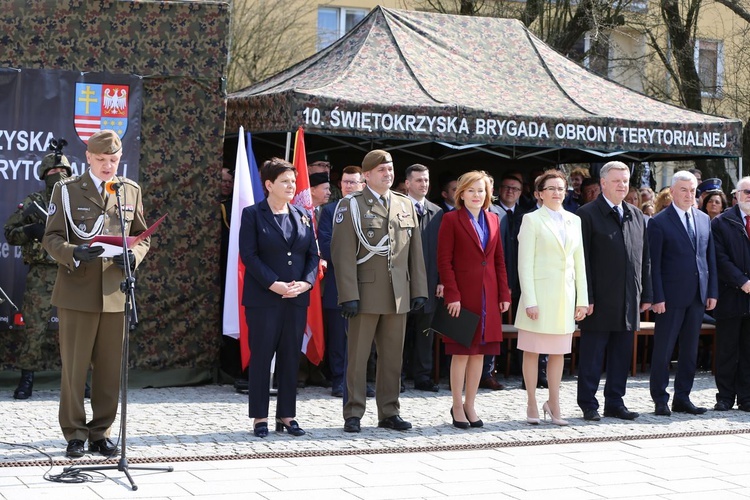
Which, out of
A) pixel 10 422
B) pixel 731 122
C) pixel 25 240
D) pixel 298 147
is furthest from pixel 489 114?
pixel 10 422

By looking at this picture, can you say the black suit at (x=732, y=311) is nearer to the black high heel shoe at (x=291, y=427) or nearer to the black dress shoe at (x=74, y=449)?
the black high heel shoe at (x=291, y=427)

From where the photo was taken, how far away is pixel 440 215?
9.60 metres

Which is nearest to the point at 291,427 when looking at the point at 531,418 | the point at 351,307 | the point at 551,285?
the point at 351,307

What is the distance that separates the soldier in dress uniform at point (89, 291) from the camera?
21.7 ft

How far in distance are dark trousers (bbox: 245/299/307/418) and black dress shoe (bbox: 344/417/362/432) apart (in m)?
0.38

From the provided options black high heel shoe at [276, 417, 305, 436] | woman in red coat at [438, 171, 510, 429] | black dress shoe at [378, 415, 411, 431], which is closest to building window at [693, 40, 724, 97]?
woman in red coat at [438, 171, 510, 429]

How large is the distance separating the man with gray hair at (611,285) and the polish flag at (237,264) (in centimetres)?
279

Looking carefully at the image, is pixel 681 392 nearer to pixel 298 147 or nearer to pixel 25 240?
pixel 298 147

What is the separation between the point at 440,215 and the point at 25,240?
3370mm

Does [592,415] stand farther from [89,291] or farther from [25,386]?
[25,386]

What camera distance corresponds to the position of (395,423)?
7.79 metres

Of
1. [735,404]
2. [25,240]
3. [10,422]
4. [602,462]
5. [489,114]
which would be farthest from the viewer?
[489,114]

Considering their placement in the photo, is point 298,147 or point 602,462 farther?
point 298,147

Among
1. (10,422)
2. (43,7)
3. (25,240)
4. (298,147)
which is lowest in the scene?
(10,422)
